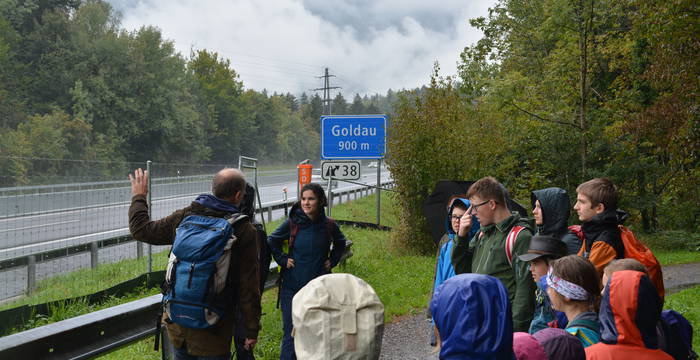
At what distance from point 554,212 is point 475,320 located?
2620 mm

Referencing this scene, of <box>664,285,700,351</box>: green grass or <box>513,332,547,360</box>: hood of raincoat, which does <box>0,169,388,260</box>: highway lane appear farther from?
<box>664,285,700,351</box>: green grass

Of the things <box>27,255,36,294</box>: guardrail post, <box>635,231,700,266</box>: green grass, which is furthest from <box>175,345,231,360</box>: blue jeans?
<box>635,231,700,266</box>: green grass

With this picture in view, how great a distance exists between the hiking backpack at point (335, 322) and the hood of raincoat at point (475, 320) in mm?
278

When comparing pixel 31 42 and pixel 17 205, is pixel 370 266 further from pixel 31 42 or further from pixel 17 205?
pixel 31 42

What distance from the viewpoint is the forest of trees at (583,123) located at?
43.8 ft

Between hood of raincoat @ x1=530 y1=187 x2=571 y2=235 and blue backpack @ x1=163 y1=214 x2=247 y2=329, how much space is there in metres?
2.41

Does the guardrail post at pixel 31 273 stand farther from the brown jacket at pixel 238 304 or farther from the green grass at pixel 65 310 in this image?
the brown jacket at pixel 238 304

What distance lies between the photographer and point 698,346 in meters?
7.02

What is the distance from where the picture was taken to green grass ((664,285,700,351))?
8166 mm

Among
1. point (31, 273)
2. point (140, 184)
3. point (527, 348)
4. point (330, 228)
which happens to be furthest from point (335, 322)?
point (31, 273)

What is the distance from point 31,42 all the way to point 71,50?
10.1 feet

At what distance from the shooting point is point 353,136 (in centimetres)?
1483

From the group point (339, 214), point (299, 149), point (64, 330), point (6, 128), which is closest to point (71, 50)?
point (6, 128)

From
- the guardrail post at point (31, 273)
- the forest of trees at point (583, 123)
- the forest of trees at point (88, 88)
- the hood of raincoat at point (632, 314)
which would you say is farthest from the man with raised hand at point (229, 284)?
the forest of trees at point (88, 88)
